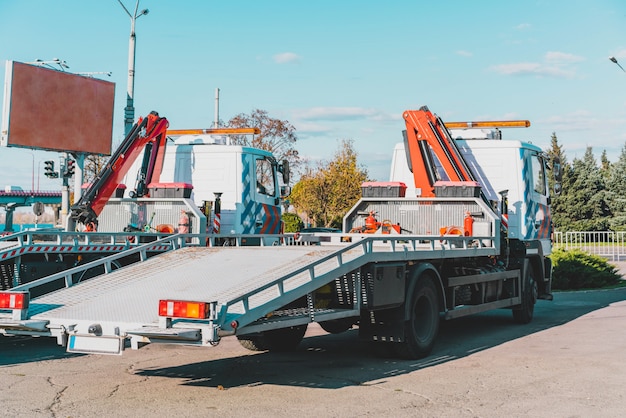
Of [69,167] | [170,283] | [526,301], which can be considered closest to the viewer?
[170,283]

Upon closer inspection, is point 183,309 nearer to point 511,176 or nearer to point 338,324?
point 338,324

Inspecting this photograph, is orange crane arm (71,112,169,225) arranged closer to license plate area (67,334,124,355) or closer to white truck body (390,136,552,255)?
white truck body (390,136,552,255)

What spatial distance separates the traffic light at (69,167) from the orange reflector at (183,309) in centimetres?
2340

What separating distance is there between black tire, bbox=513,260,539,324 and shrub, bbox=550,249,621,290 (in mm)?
7297

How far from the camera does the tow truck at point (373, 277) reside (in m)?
7.11

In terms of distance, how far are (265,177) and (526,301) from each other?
5201 mm

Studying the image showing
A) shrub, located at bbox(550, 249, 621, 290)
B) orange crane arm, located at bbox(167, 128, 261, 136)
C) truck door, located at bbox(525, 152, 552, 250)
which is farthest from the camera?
shrub, located at bbox(550, 249, 621, 290)

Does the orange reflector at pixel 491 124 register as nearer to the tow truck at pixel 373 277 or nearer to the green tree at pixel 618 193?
the tow truck at pixel 373 277

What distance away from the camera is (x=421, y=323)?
9977 millimetres

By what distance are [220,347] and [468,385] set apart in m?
4.11

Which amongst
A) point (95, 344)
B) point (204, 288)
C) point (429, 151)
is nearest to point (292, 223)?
point (429, 151)

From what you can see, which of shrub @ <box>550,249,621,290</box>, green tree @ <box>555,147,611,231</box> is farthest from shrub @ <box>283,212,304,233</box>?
green tree @ <box>555,147,611,231</box>

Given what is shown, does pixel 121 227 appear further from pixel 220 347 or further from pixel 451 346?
pixel 451 346

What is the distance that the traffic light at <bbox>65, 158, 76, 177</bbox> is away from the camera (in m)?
29.0
